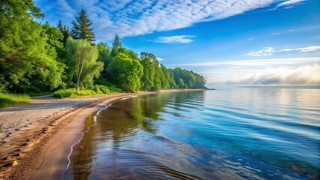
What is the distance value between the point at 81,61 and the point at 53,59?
8291mm

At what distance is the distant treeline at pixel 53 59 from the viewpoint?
22594mm

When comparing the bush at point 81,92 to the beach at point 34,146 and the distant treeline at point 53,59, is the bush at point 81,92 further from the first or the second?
the beach at point 34,146

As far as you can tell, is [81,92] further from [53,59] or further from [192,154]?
[192,154]

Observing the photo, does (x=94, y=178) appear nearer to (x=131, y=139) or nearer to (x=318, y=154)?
(x=131, y=139)

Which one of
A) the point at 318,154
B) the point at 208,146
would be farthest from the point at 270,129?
the point at 208,146

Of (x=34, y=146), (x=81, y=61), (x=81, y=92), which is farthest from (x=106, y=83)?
(x=34, y=146)

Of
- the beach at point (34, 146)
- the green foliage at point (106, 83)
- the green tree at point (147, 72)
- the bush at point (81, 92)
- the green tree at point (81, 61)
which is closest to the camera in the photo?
the beach at point (34, 146)

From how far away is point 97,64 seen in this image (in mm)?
57750

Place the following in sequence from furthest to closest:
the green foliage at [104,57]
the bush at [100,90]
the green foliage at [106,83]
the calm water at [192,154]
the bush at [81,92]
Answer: the green foliage at [104,57]
the green foliage at [106,83]
the bush at [100,90]
the bush at [81,92]
the calm water at [192,154]

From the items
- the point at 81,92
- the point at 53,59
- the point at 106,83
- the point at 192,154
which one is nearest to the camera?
the point at 192,154

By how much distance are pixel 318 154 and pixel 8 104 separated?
93.6ft

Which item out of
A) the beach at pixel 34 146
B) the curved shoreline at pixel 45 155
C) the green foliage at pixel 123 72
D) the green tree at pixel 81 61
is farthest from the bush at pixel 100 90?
the curved shoreline at pixel 45 155

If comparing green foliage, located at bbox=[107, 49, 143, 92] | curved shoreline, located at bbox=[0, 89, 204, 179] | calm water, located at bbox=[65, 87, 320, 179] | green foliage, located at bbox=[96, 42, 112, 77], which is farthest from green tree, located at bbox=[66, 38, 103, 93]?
curved shoreline, located at bbox=[0, 89, 204, 179]

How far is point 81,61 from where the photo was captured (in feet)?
181
